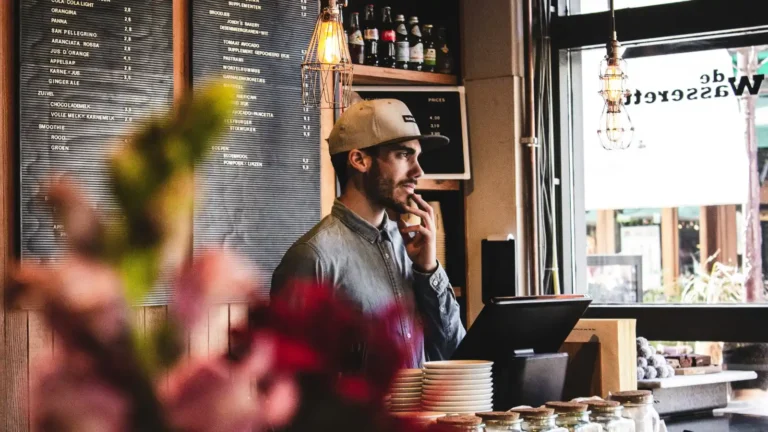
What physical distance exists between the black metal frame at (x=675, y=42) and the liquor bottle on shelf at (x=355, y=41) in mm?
977

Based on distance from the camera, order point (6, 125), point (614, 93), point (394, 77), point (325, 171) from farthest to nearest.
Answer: point (394, 77) → point (325, 171) → point (614, 93) → point (6, 125)

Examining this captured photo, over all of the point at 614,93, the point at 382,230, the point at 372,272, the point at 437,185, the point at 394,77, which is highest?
the point at 394,77

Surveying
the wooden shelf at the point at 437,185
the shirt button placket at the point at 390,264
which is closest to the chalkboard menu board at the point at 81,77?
the shirt button placket at the point at 390,264

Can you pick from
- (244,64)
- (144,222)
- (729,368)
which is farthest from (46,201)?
(729,368)

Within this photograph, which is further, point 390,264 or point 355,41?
point 355,41

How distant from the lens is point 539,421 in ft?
5.30

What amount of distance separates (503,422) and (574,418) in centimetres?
17

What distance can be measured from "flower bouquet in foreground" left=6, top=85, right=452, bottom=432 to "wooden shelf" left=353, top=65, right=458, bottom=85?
12.6ft

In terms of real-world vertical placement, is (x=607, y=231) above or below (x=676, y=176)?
below

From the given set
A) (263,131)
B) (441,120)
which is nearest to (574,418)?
(263,131)

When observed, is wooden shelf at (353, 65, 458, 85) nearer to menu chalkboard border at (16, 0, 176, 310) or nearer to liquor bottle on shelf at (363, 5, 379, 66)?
liquor bottle on shelf at (363, 5, 379, 66)

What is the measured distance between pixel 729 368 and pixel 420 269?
6.59 feet

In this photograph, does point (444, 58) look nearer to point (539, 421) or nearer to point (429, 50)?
point (429, 50)

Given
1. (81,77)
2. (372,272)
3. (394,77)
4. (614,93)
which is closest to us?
(372,272)
